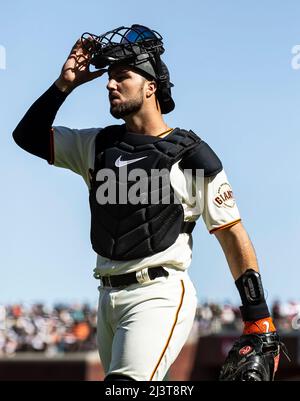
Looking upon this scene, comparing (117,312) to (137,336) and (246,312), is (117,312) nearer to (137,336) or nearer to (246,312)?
(137,336)

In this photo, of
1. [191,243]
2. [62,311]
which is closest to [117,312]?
[191,243]

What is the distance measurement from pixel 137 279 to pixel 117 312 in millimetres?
252

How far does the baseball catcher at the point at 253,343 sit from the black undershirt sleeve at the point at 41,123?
169cm

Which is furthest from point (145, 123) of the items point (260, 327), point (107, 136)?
point (260, 327)

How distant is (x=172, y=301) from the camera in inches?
231

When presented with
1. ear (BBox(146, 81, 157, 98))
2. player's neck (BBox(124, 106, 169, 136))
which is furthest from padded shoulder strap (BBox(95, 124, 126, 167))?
ear (BBox(146, 81, 157, 98))

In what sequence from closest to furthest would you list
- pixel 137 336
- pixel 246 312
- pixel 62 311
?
pixel 137 336 → pixel 246 312 → pixel 62 311

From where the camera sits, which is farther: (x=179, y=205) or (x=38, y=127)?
(x=38, y=127)

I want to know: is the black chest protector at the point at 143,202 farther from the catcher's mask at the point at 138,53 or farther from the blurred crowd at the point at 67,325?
the blurred crowd at the point at 67,325

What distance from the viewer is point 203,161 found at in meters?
6.00

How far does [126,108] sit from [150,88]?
0.93 ft

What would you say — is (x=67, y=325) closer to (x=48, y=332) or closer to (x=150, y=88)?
(x=48, y=332)

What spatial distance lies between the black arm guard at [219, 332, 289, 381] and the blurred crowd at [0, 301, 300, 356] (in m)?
18.9
